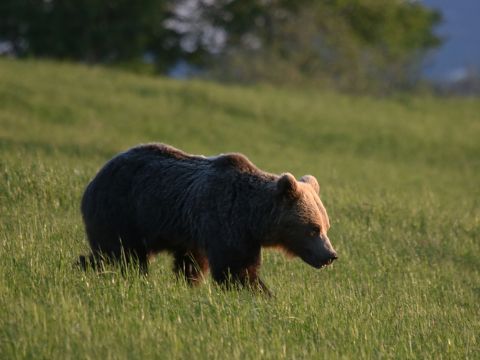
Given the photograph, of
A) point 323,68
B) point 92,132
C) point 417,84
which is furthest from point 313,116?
point 417,84

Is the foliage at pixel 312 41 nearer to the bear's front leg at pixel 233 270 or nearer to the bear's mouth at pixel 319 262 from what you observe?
the bear's mouth at pixel 319 262

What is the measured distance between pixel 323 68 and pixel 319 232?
4015 cm

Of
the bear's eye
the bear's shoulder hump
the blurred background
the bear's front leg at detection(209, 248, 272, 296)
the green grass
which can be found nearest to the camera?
the green grass

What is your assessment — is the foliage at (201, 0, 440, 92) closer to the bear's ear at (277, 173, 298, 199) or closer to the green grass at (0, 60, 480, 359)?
the green grass at (0, 60, 480, 359)

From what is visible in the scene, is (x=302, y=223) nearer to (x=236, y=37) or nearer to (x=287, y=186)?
(x=287, y=186)

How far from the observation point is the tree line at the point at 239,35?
139 feet

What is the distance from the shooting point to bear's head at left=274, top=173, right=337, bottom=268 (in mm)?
7543

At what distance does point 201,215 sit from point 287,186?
2.76 feet

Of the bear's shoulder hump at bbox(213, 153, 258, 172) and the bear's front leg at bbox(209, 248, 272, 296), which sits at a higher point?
the bear's shoulder hump at bbox(213, 153, 258, 172)

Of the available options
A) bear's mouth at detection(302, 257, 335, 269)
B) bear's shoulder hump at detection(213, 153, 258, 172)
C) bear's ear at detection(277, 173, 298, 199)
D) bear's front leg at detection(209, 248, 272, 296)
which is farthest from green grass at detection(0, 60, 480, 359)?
bear's shoulder hump at detection(213, 153, 258, 172)

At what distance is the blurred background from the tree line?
0.18 feet

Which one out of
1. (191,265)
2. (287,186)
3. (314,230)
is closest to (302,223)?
(314,230)

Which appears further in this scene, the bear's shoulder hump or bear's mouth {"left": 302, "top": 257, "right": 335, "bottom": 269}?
the bear's shoulder hump

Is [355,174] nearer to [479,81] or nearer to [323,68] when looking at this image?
[323,68]
